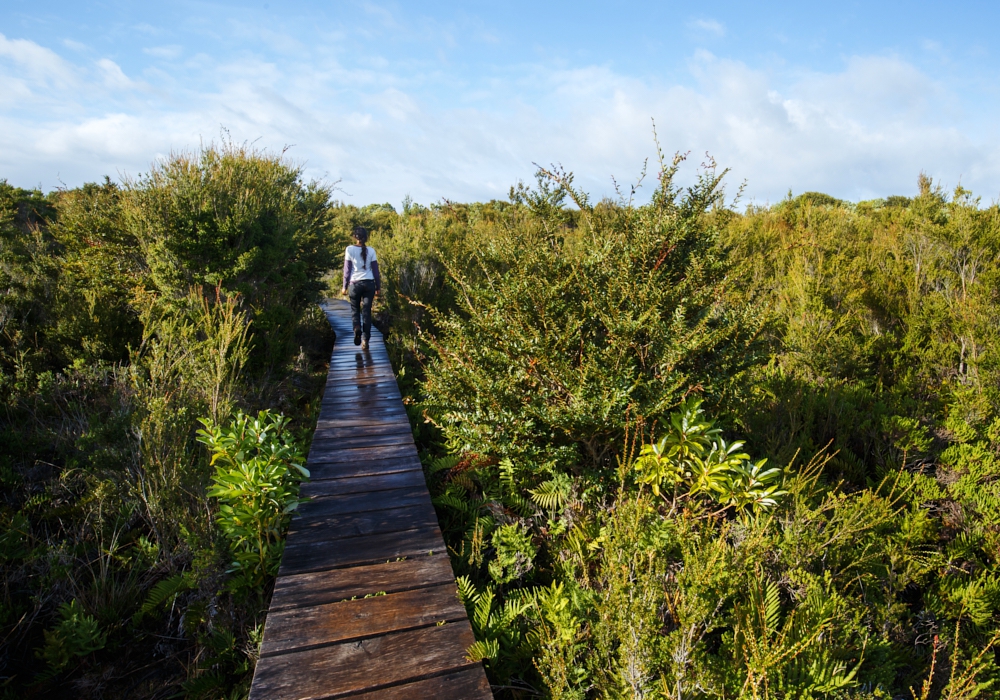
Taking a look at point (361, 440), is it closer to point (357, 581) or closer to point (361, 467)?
point (361, 467)

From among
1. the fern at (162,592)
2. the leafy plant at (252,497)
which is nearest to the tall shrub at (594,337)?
the leafy plant at (252,497)

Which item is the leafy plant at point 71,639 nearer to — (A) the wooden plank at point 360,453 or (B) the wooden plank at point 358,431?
(A) the wooden plank at point 360,453

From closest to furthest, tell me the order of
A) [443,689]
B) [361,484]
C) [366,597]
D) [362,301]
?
[443,689] → [366,597] → [361,484] → [362,301]

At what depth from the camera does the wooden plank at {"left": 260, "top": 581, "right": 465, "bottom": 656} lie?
2414mm

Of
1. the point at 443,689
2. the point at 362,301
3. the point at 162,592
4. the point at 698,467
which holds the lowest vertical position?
the point at 162,592

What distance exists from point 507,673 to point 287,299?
6542mm

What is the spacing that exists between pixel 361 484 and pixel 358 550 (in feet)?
2.88

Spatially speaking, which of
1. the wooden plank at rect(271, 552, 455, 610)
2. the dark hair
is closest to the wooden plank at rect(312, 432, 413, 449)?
the wooden plank at rect(271, 552, 455, 610)

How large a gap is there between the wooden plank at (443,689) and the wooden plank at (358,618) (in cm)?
34

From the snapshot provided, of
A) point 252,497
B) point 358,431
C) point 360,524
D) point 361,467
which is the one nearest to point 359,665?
point 360,524

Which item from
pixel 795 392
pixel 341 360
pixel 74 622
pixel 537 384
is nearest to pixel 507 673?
pixel 537 384

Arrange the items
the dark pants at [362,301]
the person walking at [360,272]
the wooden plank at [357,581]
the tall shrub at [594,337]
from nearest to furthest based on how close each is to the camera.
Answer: the wooden plank at [357,581] < the tall shrub at [594,337] < the person walking at [360,272] < the dark pants at [362,301]

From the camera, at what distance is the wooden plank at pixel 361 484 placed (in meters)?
3.83

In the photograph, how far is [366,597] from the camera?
8.86 feet
